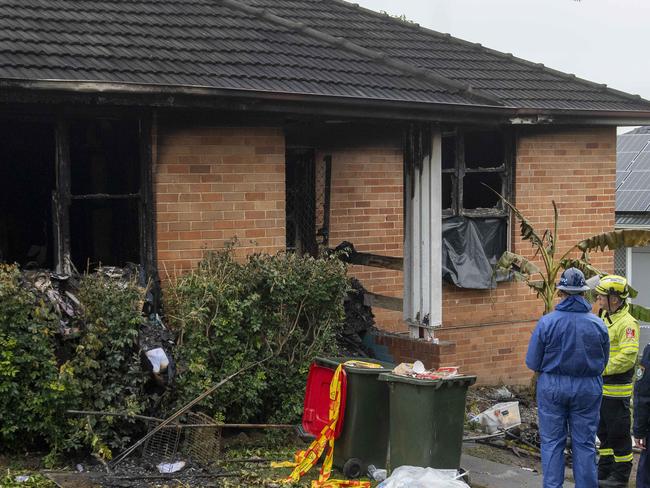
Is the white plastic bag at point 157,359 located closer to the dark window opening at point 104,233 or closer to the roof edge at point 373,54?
the dark window opening at point 104,233

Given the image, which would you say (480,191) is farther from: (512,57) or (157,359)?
(157,359)

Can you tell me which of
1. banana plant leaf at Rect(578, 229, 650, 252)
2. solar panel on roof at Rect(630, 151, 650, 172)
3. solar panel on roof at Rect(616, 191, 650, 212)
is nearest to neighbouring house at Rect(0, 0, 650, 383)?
banana plant leaf at Rect(578, 229, 650, 252)

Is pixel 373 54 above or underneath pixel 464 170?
above

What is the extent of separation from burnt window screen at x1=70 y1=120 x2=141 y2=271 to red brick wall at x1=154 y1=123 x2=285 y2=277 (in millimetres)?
354

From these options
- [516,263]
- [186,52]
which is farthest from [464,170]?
[186,52]

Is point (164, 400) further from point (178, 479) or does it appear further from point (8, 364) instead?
point (8, 364)

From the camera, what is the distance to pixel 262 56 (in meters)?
10.1

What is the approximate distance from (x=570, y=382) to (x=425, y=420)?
3.68 ft

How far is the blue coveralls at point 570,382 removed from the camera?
7.38 metres

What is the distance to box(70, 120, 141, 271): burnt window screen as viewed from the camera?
9.71 m

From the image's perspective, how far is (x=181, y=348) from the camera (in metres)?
8.38

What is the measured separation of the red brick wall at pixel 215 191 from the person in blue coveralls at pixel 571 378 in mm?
3415

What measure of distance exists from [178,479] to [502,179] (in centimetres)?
640

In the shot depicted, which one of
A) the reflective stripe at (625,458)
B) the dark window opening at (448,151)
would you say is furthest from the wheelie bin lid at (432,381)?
the dark window opening at (448,151)
